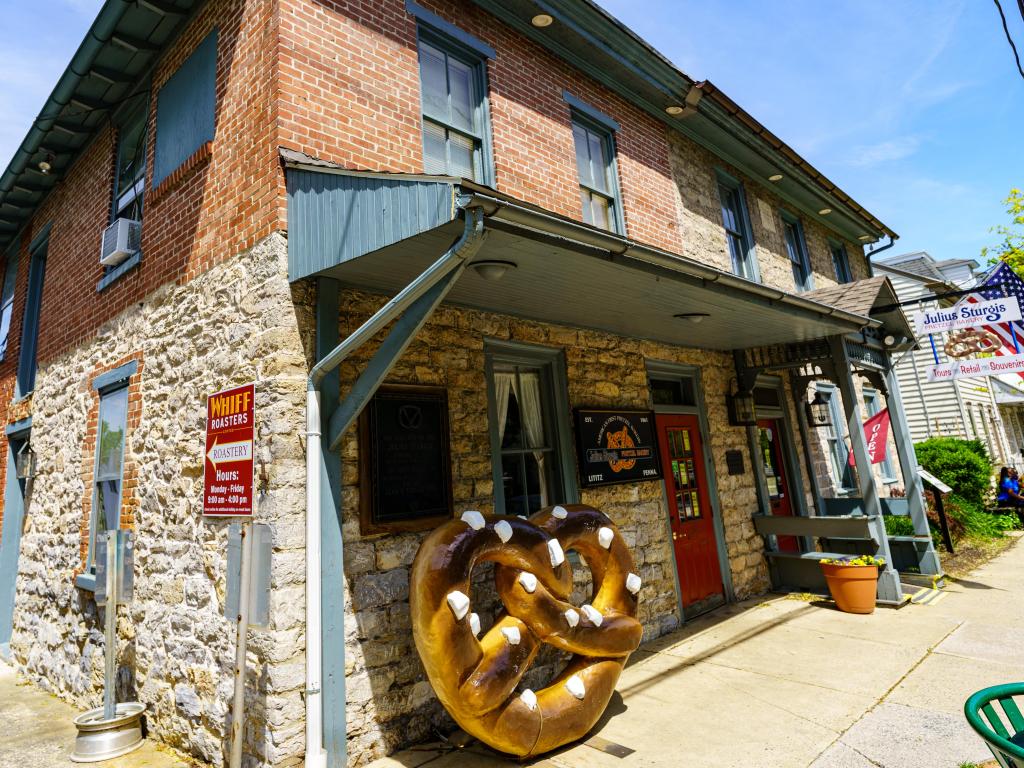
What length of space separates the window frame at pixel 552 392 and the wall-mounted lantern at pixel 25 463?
22.5 feet

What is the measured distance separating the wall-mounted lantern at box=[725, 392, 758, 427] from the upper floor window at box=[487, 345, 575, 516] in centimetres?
345

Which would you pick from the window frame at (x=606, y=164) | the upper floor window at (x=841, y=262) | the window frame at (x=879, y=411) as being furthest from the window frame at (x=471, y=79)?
the window frame at (x=879, y=411)

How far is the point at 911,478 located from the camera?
810 centimetres

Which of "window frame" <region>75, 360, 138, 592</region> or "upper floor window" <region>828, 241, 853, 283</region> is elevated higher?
"upper floor window" <region>828, 241, 853, 283</region>

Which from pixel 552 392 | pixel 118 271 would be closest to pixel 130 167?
pixel 118 271

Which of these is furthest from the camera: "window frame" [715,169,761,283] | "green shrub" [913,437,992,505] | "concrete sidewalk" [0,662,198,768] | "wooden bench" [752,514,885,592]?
"green shrub" [913,437,992,505]

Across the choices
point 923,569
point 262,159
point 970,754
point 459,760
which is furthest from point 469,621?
point 923,569

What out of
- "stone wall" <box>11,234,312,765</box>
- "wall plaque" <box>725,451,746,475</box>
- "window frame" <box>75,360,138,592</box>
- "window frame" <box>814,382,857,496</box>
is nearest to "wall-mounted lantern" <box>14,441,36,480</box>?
"stone wall" <box>11,234,312,765</box>

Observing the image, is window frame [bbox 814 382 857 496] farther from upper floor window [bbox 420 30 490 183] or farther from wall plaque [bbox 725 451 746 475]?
upper floor window [bbox 420 30 490 183]

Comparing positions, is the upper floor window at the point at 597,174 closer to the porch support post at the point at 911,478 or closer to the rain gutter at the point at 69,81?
the rain gutter at the point at 69,81

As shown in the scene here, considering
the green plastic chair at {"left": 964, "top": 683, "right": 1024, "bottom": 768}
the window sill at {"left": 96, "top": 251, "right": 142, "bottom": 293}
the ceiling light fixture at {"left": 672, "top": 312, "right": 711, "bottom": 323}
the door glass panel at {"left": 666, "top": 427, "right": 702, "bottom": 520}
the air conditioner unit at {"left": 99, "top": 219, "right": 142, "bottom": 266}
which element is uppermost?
the air conditioner unit at {"left": 99, "top": 219, "right": 142, "bottom": 266}

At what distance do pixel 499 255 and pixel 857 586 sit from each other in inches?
235

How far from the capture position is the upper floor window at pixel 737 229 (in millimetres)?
9141

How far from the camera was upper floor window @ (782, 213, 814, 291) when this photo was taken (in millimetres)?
10617
